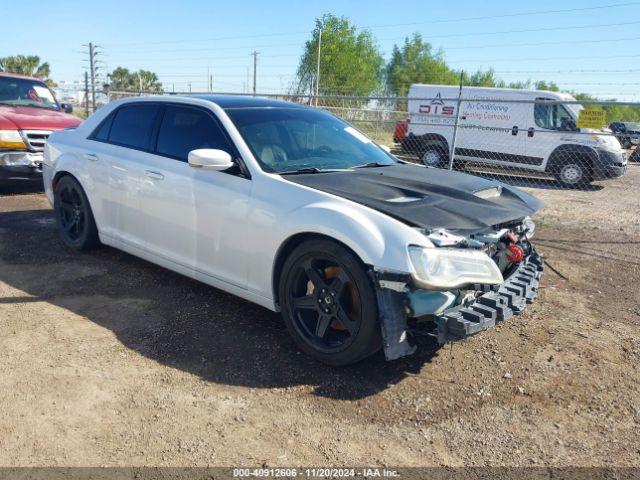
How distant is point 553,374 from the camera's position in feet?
11.3

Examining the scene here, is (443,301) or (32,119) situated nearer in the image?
(443,301)

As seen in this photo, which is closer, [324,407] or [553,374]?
[324,407]

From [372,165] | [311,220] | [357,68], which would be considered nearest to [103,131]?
[372,165]

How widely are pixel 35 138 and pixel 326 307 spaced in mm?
6936

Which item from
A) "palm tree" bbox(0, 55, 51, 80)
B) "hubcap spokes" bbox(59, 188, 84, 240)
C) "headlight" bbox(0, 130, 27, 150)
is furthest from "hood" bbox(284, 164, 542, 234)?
"palm tree" bbox(0, 55, 51, 80)

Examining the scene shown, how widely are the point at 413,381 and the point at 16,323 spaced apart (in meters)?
2.90

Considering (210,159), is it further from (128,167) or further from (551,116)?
(551,116)

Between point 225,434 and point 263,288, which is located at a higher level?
point 263,288

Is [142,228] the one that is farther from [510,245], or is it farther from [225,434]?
[510,245]

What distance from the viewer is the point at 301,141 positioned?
421cm

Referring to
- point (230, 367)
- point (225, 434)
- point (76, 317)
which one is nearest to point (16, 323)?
point (76, 317)

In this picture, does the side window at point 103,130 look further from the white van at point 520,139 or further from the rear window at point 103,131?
the white van at point 520,139

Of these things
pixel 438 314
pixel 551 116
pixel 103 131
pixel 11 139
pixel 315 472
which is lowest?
pixel 315 472

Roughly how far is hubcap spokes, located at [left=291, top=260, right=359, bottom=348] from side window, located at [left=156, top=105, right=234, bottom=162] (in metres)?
1.20
